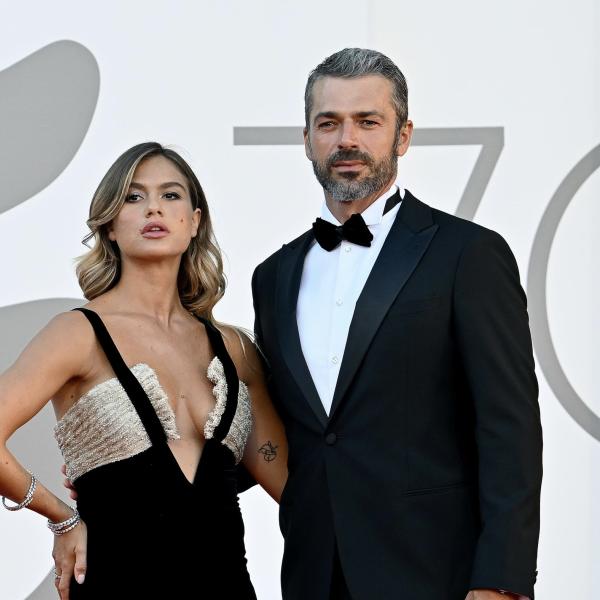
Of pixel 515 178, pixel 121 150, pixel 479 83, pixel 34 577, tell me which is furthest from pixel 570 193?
pixel 34 577

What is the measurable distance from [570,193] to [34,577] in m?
1.83

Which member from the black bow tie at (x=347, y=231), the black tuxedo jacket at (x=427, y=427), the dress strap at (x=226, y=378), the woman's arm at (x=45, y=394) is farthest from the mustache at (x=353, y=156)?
the woman's arm at (x=45, y=394)

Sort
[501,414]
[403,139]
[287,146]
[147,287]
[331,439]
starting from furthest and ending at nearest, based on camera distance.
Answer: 1. [287,146]
2. [147,287]
3. [403,139]
4. [331,439]
5. [501,414]

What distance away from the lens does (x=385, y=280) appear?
2.58m

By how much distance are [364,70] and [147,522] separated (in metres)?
1.05

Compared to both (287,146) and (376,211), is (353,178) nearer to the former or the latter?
(376,211)

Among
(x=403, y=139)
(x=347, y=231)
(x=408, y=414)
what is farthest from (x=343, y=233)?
(x=408, y=414)

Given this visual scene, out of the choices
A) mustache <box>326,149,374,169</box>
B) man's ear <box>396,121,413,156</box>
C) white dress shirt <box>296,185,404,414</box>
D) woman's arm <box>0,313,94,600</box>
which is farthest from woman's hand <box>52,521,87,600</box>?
man's ear <box>396,121,413,156</box>

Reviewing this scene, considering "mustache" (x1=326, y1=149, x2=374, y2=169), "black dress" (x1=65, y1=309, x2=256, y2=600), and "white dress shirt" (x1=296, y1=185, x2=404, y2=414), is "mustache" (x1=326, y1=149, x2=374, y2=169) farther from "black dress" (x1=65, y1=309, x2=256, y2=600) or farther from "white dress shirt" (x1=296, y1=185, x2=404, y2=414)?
"black dress" (x1=65, y1=309, x2=256, y2=600)

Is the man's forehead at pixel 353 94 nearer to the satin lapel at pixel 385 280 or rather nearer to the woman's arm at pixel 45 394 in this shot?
the satin lapel at pixel 385 280

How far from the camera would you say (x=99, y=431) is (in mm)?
2658

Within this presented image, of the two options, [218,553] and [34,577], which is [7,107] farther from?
[218,553]

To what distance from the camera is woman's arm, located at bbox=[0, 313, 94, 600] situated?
2.57m

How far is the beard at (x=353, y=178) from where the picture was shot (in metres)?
2.67
